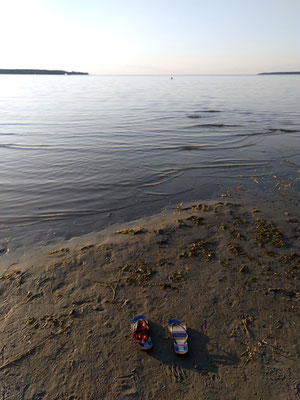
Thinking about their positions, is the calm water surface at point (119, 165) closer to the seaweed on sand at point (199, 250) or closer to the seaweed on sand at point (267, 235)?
the seaweed on sand at point (199, 250)

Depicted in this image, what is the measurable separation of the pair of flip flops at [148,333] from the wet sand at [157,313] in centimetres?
11

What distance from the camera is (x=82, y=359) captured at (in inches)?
140

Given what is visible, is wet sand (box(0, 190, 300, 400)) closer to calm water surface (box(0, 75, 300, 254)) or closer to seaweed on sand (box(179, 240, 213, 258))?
seaweed on sand (box(179, 240, 213, 258))

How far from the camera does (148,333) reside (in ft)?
12.5

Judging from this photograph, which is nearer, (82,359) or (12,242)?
Answer: (82,359)

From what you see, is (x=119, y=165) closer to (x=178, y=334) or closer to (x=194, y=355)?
(x=178, y=334)

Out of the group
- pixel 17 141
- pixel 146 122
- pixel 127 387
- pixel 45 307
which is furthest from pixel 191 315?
pixel 146 122

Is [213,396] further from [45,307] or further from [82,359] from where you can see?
[45,307]

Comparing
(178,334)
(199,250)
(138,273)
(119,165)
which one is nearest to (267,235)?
(199,250)

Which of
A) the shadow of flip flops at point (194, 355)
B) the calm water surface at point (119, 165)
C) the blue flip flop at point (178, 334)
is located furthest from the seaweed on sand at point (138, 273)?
the calm water surface at point (119, 165)

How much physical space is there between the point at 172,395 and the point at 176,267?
2.37 meters

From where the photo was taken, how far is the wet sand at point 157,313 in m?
3.27

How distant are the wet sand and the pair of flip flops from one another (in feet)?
0.35

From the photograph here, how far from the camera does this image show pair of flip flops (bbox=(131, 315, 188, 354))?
3621 mm
